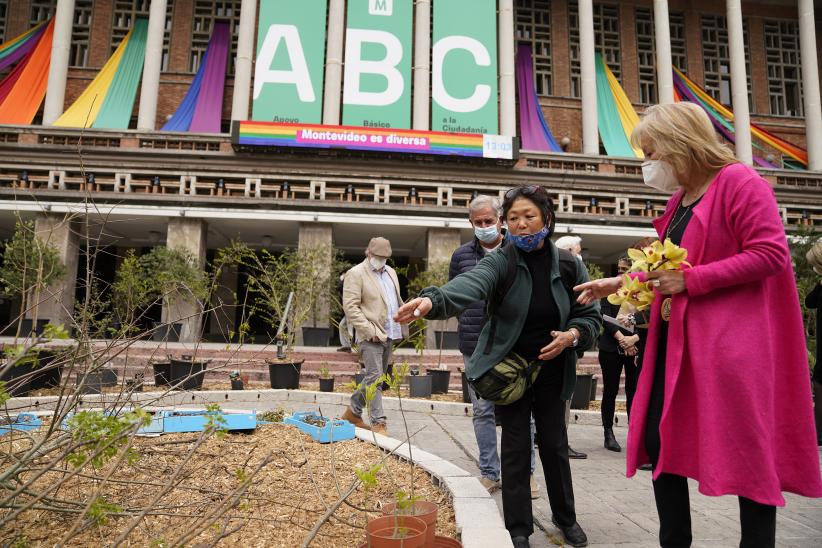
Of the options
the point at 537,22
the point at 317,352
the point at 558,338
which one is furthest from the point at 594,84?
the point at 558,338

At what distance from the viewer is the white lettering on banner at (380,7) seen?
67.2 ft

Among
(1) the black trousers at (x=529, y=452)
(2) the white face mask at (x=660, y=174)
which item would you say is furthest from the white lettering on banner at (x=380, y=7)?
(2) the white face mask at (x=660, y=174)

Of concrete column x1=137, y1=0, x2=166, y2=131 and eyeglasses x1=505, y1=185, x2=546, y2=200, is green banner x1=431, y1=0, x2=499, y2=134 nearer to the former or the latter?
concrete column x1=137, y1=0, x2=166, y2=131

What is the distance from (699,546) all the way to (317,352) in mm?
10120

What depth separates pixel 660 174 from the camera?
2105 mm

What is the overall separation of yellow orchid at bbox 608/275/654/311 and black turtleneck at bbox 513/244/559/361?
0.83 meters

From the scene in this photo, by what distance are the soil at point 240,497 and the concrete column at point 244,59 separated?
60.6 ft

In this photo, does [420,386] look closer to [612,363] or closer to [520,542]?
[612,363]

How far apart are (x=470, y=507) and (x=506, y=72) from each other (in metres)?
21.2

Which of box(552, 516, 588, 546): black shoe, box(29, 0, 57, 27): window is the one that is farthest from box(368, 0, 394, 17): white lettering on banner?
box(552, 516, 588, 546): black shoe

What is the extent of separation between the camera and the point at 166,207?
1628 cm

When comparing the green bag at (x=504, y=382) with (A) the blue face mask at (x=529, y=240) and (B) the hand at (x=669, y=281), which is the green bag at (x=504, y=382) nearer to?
(A) the blue face mask at (x=529, y=240)

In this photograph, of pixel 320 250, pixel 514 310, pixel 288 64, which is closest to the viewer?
pixel 514 310

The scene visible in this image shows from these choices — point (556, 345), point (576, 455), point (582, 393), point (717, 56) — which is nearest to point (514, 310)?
point (556, 345)
